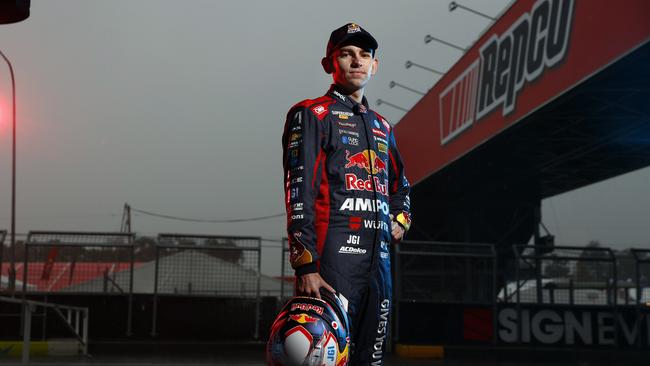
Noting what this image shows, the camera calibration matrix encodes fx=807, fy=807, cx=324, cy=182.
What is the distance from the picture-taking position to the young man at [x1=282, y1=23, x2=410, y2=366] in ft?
11.0

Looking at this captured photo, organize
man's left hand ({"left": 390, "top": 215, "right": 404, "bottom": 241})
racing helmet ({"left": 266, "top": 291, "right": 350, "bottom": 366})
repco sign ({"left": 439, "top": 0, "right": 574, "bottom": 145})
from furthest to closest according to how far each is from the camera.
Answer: repco sign ({"left": 439, "top": 0, "right": 574, "bottom": 145}), man's left hand ({"left": 390, "top": 215, "right": 404, "bottom": 241}), racing helmet ({"left": 266, "top": 291, "right": 350, "bottom": 366})

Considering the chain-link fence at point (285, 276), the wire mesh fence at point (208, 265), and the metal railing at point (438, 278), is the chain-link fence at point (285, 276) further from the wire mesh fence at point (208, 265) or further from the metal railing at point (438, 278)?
the metal railing at point (438, 278)

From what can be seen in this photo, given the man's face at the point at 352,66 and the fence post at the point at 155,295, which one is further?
the fence post at the point at 155,295

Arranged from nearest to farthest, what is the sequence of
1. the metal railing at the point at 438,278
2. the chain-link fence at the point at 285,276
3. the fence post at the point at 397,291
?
the fence post at the point at 397,291, the metal railing at the point at 438,278, the chain-link fence at the point at 285,276

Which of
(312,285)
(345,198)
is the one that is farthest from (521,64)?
(312,285)

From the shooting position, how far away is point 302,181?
11.1 feet

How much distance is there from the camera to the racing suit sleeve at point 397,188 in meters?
3.89

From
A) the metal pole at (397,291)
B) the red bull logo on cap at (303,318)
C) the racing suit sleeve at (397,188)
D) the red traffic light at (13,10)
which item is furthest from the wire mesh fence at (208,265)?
the red traffic light at (13,10)

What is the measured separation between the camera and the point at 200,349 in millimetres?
13648

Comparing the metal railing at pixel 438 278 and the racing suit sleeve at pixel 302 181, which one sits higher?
the racing suit sleeve at pixel 302 181

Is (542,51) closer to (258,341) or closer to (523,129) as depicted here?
(523,129)

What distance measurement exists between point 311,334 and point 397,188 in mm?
1086

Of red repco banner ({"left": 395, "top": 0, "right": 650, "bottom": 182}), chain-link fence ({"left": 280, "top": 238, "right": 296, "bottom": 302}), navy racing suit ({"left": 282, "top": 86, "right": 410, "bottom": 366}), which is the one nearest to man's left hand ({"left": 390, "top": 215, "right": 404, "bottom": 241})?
navy racing suit ({"left": 282, "top": 86, "right": 410, "bottom": 366})

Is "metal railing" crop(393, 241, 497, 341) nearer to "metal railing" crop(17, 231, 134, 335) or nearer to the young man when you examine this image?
"metal railing" crop(17, 231, 134, 335)
